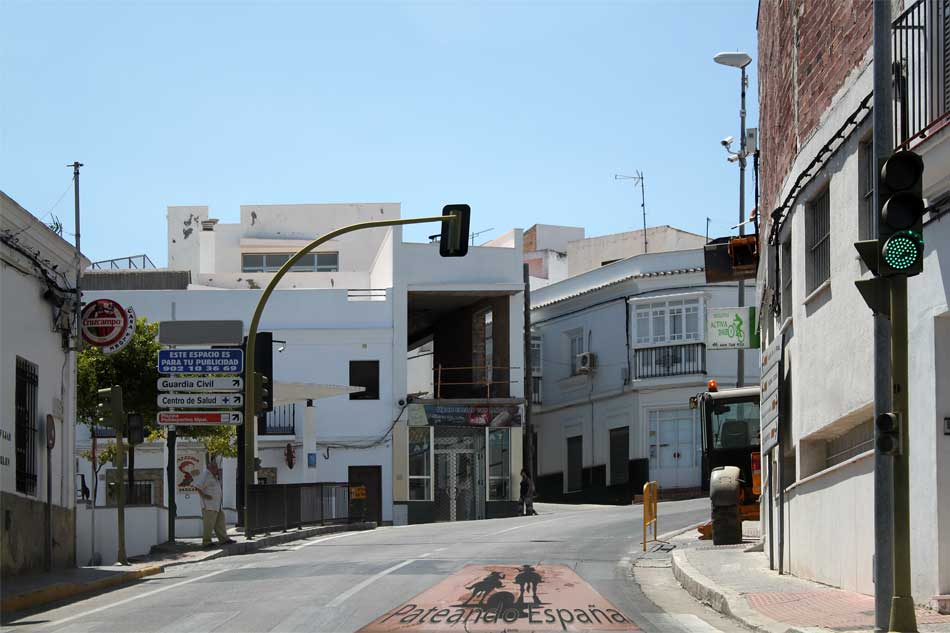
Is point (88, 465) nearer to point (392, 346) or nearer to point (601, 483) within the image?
point (392, 346)

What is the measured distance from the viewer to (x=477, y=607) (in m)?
13.1

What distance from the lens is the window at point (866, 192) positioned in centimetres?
1409

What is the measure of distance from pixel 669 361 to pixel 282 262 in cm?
1974

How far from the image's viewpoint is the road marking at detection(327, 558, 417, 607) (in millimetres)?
13727

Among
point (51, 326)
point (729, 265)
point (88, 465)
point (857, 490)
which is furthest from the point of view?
point (88, 465)

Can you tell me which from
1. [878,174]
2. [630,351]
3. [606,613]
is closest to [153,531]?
[606,613]

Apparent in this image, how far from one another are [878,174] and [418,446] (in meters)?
35.3

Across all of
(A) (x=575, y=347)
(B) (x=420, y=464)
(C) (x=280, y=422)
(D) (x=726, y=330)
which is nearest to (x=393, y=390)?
(B) (x=420, y=464)

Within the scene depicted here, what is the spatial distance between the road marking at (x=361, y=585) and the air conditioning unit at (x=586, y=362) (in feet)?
97.5

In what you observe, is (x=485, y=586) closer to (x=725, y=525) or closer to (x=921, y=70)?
(x=921, y=70)

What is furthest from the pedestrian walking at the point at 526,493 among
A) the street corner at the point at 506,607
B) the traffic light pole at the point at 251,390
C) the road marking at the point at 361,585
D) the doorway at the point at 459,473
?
the street corner at the point at 506,607

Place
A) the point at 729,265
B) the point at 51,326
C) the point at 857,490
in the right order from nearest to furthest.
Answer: the point at 857,490 < the point at 51,326 < the point at 729,265

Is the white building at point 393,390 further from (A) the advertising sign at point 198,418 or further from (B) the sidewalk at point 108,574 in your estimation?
→ (A) the advertising sign at point 198,418

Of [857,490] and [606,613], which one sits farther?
[857,490]
